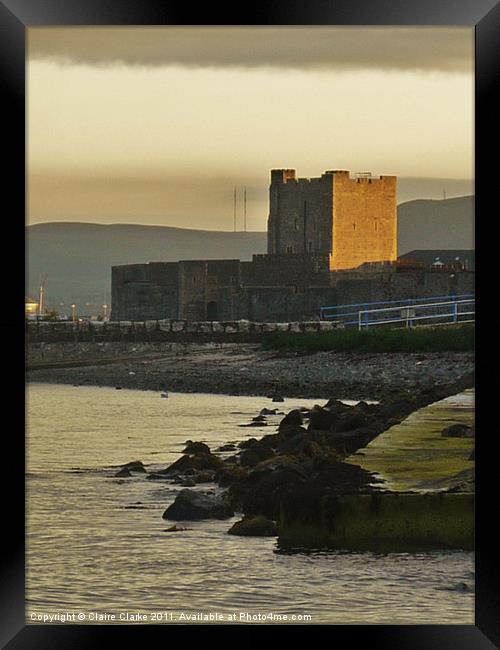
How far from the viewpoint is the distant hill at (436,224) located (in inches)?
211

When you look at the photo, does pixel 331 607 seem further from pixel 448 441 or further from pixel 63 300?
pixel 63 300

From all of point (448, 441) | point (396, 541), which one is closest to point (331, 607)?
point (396, 541)

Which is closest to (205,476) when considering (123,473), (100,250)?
(123,473)

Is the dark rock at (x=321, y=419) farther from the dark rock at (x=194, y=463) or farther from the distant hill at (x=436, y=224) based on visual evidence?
the distant hill at (x=436, y=224)

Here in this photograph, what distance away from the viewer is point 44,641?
185 inches

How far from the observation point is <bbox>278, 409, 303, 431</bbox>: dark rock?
5.61 metres

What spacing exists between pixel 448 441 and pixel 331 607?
913 mm

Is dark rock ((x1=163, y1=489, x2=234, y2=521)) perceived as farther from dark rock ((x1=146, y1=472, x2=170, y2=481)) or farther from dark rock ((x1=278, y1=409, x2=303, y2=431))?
dark rock ((x1=278, y1=409, x2=303, y2=431))

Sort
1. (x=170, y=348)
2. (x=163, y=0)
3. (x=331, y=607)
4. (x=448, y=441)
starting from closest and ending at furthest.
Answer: (x=163, y=0), (x=331, y=607), (x=448, y=441), (x=170, y=348)

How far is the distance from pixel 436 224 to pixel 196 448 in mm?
1435

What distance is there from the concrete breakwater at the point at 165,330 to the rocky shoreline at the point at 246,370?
0.04 m

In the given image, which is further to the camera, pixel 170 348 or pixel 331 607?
pixel 170 348

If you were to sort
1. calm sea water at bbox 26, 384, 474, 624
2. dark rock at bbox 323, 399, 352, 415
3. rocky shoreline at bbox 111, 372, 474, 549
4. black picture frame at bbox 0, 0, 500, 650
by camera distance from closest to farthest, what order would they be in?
1. black picture frame at bbox 0, 0, 500, 650
2. calm sea water at bbox 26, 384, 474, 624
3. rocky shoreline at bbox 111, 372, 474, 549
4. dark rock at bbox 323, 399, 352, 415

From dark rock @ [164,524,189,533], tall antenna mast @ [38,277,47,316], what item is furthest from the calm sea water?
tall antenna mast @ [38,277,47,316]
